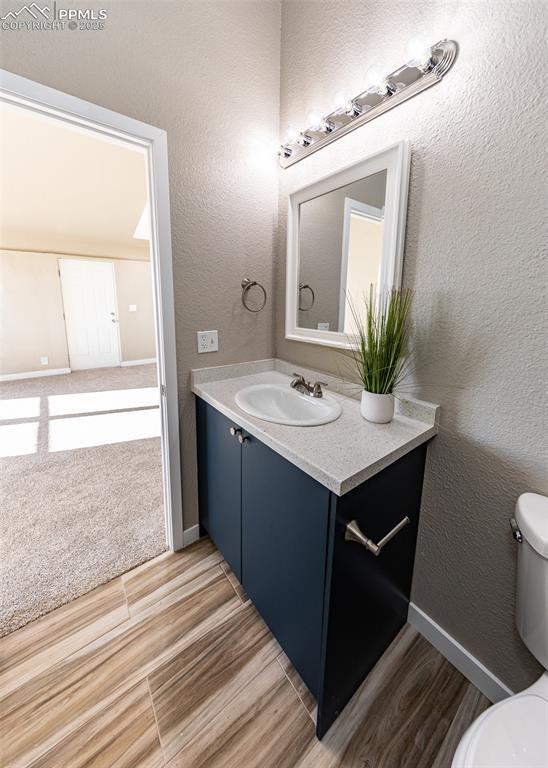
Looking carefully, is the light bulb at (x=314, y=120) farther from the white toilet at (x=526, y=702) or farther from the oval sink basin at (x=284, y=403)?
the white toilet at (x=526, y=702)

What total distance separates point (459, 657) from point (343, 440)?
924mm

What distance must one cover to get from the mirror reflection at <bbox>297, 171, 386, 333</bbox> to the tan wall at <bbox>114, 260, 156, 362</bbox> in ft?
15.9

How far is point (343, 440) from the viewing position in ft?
3.17

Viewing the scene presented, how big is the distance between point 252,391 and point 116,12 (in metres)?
1.45

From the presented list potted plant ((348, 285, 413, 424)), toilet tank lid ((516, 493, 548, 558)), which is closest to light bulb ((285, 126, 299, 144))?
potted plant ((348, 285, 413, 424))

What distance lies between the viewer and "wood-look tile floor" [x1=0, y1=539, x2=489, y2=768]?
2.93ft

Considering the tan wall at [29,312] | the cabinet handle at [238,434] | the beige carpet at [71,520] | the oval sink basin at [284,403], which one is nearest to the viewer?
Result: the cabinet handle at [238,434]

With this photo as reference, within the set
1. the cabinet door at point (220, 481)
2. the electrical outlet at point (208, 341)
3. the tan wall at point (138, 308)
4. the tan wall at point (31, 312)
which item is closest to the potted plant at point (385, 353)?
the cabinet door at point (220, 481)

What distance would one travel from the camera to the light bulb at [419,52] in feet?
3.05

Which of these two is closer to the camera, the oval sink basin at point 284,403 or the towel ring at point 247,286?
the oval sink basin at point 284,403

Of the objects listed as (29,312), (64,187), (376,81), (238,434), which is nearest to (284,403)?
(238,434)

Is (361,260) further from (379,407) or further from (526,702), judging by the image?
(526,702)

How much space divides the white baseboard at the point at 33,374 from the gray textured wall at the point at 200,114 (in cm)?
492

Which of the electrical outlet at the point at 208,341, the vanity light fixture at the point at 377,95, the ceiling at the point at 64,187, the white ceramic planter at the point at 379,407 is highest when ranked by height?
the ceiling at the point at 64,187
